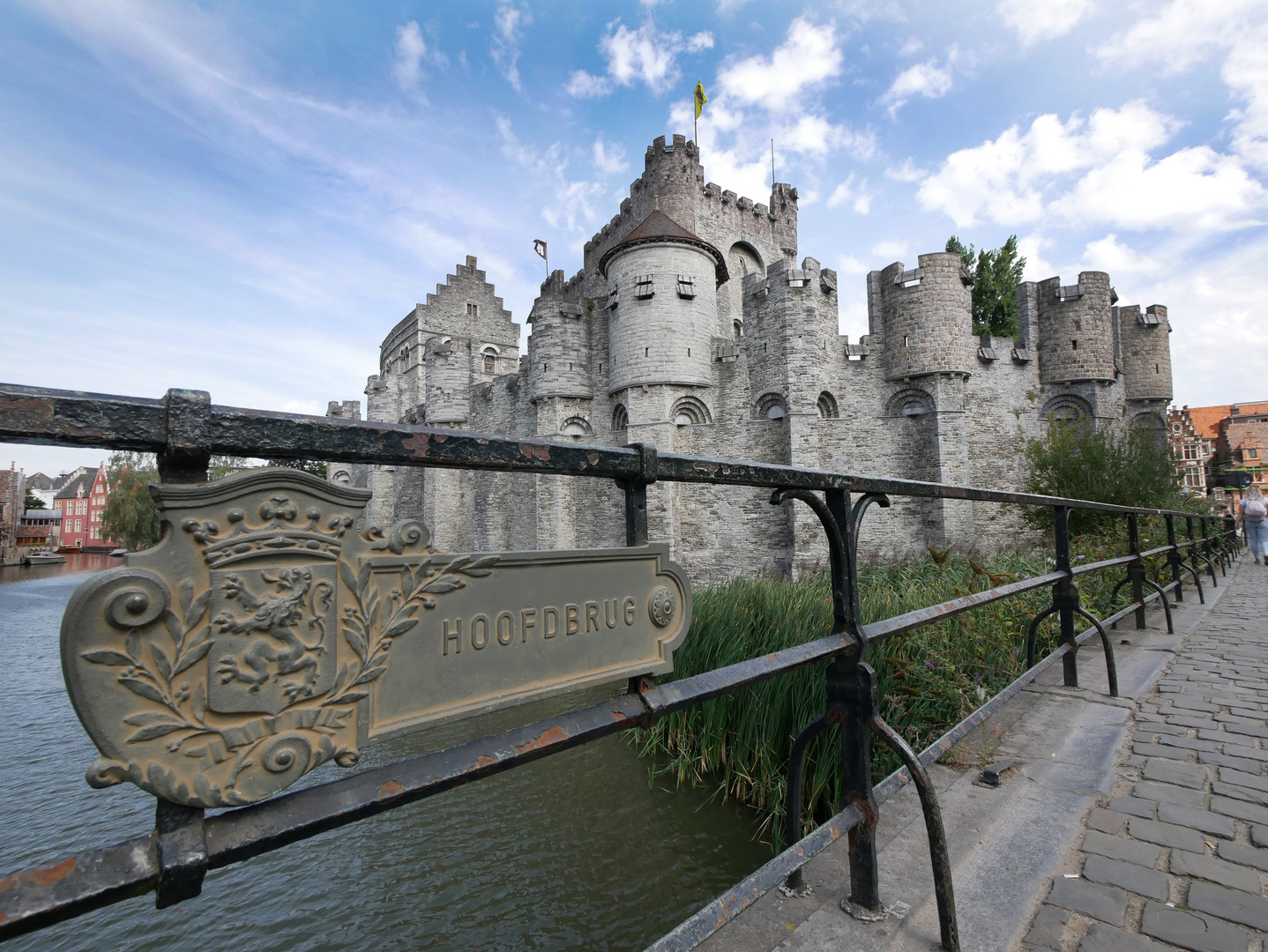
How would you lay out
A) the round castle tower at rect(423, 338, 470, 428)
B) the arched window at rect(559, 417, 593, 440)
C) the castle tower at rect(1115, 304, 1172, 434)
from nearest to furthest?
the arched window at rect(559, 417, 593, 440)
the castle tower at rect(1115, 304, 1172, 434)
the round castle tower at rect(423, 338, 470, 428)

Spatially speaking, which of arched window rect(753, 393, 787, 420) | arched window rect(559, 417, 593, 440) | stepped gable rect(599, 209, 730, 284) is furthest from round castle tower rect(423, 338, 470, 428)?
arched window rect(753, 393, 787, 420)

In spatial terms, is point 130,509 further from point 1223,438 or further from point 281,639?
point 1223,438

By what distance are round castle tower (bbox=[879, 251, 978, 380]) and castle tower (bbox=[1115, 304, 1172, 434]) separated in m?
6.76

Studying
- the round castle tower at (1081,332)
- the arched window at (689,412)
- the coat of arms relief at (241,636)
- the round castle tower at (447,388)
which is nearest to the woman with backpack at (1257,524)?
the round castle tower at (1081,332)

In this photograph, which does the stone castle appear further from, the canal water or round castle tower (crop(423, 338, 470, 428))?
the canal water

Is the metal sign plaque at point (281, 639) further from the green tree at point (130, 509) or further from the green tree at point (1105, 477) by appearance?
the green tree at point (130, 509)

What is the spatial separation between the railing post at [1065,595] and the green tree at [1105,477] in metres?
8.95

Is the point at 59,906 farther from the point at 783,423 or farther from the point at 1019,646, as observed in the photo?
the point at 783,423

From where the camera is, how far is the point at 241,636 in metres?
0.73

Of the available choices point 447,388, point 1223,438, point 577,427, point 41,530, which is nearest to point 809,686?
point 577,427

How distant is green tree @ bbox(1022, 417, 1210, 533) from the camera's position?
38.1 feet

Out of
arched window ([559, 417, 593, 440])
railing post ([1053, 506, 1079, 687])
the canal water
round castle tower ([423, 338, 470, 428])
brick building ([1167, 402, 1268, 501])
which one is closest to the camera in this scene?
railing post ([1053, 506, 1079, 687])

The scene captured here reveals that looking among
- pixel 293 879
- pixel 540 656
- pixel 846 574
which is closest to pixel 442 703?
pixel 540 656

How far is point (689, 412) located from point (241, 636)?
58.9ft
